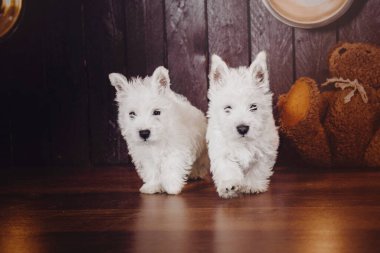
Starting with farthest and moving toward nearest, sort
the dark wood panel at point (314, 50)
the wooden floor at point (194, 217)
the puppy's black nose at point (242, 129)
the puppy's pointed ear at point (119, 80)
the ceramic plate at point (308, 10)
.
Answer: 1. the dark wood panel at point (314, 50)
2. the ceramic plate at point (308, 10)
3. the puppy's pointed ear at point (119, 80)
4. the puppy's black nose at point (242, 129)
5. the wooden floor at point (194, 217)

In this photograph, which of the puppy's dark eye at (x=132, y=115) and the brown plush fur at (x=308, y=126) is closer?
the puppy's dark eye at (x=132, y=115)

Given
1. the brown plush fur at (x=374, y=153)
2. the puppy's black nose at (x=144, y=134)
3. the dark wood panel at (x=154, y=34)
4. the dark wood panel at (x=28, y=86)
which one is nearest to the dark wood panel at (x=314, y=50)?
the brown plush fur at (x=374, y=153)

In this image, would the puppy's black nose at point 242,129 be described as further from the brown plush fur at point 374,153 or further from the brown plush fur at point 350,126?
the brown plush fur at point 374,153

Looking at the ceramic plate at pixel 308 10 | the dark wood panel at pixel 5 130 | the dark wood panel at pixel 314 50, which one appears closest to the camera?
the ceramic plate at pixel 308 10

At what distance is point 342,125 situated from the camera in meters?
2.57

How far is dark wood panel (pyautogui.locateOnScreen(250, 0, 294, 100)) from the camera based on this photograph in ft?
9.43

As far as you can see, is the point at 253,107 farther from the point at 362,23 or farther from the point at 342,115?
the point at 362,23

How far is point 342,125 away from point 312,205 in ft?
2.93

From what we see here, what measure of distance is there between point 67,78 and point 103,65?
25cm

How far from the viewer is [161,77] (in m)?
2.14

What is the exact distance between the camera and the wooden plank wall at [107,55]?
289 cm

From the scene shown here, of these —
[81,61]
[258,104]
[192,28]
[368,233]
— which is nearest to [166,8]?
[192,28]

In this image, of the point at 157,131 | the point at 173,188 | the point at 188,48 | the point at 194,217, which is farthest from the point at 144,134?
the point at 188,48

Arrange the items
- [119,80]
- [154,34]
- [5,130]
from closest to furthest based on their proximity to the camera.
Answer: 1. [119,80]
2. [154,34]
3. [5,130]
